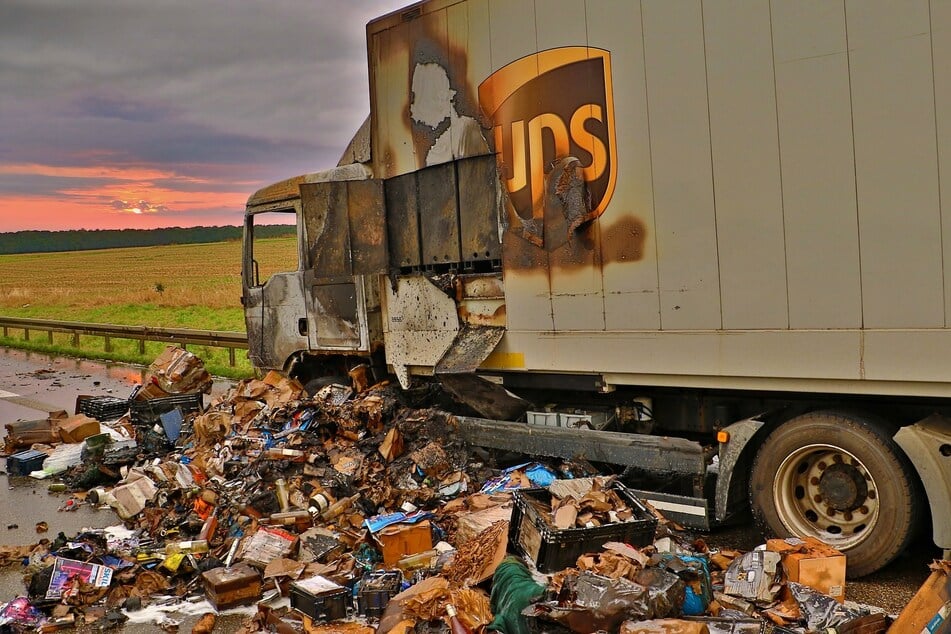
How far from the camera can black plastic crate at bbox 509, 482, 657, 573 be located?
455 centimetres

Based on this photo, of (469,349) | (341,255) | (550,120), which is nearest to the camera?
(550,120)

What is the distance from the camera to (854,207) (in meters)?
4.42

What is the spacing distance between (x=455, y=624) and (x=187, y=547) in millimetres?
2651

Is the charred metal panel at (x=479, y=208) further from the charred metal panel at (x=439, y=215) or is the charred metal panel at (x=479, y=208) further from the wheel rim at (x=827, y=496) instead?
the wheel rim at (x=827, y=496)

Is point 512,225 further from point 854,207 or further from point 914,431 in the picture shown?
point 914,431

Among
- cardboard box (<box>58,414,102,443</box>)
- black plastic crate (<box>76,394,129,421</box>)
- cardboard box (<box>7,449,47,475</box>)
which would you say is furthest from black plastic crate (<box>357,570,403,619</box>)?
black plastic crate (<box>76,394,129,421</box>)

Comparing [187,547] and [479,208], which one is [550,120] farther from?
[187,547]

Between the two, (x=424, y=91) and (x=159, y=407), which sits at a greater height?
(x=424, y=91)

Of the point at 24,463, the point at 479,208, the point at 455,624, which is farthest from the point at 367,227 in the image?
the point at 24,463

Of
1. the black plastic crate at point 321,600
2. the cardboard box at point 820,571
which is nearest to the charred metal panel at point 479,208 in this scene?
the black plastic crate at point 321,600

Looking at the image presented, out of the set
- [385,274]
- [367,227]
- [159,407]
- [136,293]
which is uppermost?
[136,293]

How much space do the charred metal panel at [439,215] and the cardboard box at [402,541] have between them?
2.26 m

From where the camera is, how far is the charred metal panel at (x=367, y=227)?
7.15 metres

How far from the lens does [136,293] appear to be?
41.1 m
